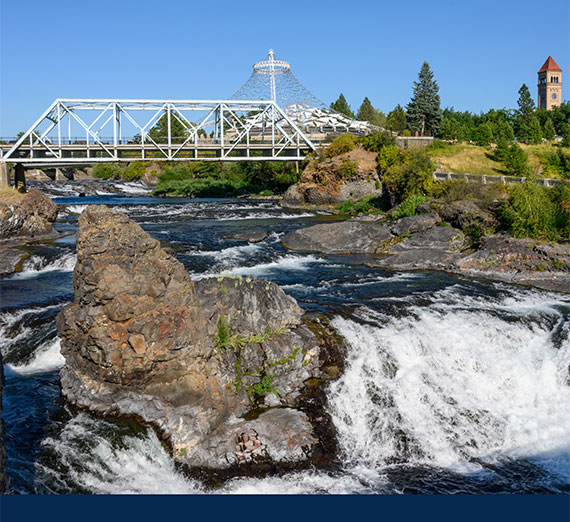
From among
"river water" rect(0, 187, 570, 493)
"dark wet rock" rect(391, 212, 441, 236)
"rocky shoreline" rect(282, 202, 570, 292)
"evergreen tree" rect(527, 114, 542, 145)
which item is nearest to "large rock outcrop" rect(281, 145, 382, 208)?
"rocky shoreline" rect(282, 202, 570, 292)

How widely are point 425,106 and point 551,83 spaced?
82986 mm

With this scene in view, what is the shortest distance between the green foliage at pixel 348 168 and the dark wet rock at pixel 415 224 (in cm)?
1751

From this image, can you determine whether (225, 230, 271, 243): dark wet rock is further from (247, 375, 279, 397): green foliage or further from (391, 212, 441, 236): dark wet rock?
(247, 375, 279, 397): green foliage

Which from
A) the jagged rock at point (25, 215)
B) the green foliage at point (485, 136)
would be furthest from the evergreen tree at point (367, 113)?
the jagged rock at point (25, 215)

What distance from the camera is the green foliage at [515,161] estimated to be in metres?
46.4

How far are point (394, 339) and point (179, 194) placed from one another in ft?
156

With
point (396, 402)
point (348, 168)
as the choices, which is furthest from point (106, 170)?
point (396, 402)

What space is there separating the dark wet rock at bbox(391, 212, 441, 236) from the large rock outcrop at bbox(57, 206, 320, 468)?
16775mm

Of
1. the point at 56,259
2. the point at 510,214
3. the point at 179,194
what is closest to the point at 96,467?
the point at 56,259

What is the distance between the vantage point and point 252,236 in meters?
29.7

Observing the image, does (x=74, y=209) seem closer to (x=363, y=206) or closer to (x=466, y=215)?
(x=363, y=206)

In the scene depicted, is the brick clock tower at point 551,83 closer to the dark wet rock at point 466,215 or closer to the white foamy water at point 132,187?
the white foamy water at point 132,187

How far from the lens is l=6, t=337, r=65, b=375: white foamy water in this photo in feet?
45.9

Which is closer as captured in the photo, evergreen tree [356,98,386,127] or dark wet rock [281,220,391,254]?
dark wet rock [281,220,391,254]
